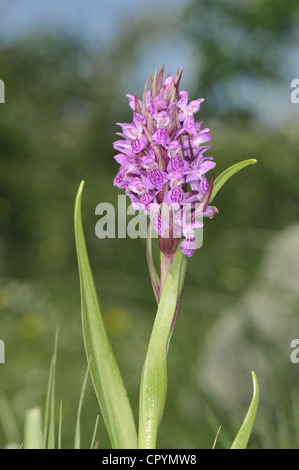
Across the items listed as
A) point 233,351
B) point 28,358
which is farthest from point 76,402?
point 233,351

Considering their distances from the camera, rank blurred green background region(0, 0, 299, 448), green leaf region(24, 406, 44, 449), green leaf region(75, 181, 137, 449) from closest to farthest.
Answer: green leaf region(24, 406, 44, 449)
green leaf region(75, 181, 137, 449)
blurred green background region(0, 0, 299, 448)

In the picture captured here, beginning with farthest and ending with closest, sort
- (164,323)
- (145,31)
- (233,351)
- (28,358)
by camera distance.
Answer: (145,31), (28,358), (233,351), (164,323)

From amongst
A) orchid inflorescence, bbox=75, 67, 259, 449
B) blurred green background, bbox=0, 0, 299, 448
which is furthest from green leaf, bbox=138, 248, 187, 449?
blurred green background, bbox=0, 0, 299, 448

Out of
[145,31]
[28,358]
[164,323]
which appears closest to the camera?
[164,323]

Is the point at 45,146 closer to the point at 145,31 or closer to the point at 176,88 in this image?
the point at 145,31

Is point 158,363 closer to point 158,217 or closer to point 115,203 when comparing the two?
point 158,217

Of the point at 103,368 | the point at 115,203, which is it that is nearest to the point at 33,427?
the point at 103,368

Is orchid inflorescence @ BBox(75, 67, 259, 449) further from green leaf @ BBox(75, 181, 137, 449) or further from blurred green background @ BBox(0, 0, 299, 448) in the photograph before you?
blurred green background @ BBox(0, 0, 299, 448)
